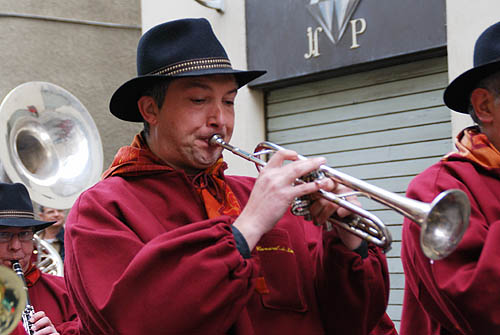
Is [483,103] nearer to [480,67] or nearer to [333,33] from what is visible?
[480,67]

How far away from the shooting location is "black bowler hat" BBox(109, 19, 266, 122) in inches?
106

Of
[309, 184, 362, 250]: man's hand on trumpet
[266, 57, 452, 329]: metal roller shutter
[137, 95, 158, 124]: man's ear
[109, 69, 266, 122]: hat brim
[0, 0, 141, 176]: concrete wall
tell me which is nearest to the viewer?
[309, 184, 362, 250]: man's hand on trumpet

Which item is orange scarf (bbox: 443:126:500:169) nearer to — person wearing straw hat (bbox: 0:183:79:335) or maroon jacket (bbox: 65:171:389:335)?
maroon jacket (bbox: 65:171:389:335)

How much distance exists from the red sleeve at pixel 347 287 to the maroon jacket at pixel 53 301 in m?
2.27

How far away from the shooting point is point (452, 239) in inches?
89.4

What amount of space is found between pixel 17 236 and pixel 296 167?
294 cm

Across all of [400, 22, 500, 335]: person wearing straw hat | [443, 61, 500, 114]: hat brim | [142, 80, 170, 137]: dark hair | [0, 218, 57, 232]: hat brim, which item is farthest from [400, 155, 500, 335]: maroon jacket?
[0, 218, 57, 232]: hat brim

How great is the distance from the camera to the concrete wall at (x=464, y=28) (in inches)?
205

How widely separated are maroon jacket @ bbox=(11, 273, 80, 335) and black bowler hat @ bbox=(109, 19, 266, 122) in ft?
7.41

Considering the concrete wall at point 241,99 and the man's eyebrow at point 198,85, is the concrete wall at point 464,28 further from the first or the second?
the man's eyebrow at point 198,85

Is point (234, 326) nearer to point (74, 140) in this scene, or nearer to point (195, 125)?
point (195, 125)

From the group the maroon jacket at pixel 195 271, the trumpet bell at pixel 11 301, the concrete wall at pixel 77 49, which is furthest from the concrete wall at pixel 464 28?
the concrete wall at pixel 77 49

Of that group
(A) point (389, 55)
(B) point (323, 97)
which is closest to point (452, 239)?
(A) point (389, 55)

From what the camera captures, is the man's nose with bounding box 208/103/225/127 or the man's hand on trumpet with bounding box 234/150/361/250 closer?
the man's hand on trumpet with bounding box 234/150/361/250
